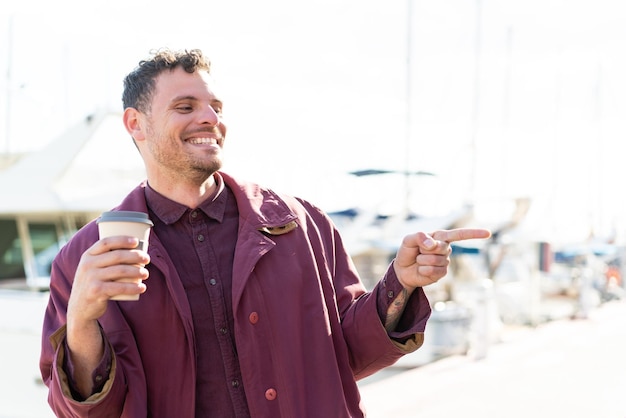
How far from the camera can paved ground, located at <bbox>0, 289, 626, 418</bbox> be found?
6.48m

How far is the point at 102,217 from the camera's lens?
157 centimetres

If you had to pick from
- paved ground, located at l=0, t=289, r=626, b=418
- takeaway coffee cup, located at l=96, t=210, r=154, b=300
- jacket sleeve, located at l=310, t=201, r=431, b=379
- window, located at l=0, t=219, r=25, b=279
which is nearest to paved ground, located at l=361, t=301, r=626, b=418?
paved ground, located at l=0, t=289, r=626, b=418

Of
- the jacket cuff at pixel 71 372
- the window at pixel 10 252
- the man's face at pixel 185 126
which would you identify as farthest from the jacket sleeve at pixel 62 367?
the window at pixel 10 252

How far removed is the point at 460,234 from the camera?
6.68ft

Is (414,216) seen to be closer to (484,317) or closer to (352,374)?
(484,317)

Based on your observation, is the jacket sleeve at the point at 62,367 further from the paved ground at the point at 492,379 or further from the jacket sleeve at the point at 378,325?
the paved ground at the point at 492,379

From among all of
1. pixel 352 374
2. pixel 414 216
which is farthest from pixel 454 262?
pixel 352 374

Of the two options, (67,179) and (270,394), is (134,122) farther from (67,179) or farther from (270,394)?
(67,179)

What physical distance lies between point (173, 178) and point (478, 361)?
7695 mm

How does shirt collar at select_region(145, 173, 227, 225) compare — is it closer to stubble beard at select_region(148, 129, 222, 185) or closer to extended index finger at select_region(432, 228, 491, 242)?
stubble beard at select_region(148, 129, 222, 185)

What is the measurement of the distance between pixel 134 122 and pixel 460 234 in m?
0.99

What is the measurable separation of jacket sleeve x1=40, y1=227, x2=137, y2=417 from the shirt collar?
0.75ft

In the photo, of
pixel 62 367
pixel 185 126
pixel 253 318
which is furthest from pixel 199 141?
pixel 62 367

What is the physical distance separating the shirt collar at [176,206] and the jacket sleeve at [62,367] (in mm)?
229
